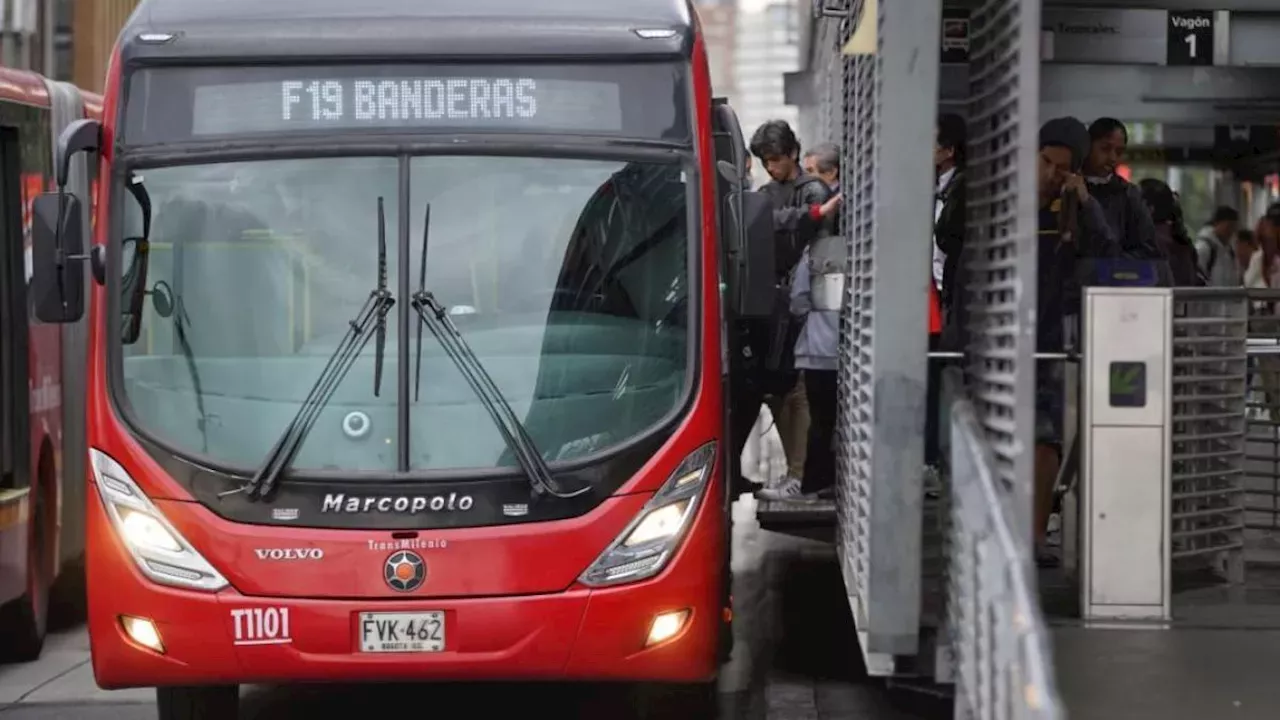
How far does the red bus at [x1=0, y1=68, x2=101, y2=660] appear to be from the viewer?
35.3 ft

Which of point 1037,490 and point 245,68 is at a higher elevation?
point 245,68

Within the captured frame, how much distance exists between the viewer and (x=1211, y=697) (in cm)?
781

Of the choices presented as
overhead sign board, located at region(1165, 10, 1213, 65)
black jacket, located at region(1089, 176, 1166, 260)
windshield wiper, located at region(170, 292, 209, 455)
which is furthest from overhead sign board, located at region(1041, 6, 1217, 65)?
windshield wiper, located at region(170, 292, 209, 455)

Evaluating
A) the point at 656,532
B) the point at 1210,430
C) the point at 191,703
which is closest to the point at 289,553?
the point at 191,703

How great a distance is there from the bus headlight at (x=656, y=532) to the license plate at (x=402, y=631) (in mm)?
514

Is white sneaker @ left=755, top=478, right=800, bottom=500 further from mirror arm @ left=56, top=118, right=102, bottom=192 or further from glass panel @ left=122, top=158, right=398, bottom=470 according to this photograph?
mirror arm @ left=56, top=118, right=102, bottom=192

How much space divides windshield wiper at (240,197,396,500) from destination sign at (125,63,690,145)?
0.66m

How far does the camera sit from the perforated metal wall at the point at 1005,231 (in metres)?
6.96

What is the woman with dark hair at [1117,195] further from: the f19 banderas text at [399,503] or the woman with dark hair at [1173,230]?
the f19 banderas text at [399,503]

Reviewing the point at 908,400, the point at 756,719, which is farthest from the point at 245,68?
the point at 756,719

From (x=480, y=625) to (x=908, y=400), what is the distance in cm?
160

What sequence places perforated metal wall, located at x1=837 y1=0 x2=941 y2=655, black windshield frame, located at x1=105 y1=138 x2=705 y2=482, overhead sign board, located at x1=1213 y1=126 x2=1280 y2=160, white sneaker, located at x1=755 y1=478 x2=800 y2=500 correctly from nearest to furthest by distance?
perforated metal wall, located at x1=837 y1=0 x2=941 y2=655
black windshield frame, located at x1=105 y1=138 x2=705 y2=482
white sneaker, located at x1=755 y1=478 x2=800 y2=500
overhead sign board, located at x1=1213 y1=126 x2=1280 y2=160

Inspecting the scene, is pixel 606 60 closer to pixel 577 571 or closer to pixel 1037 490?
pixel 577 571

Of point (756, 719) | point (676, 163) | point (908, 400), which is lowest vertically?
point (756, 719)
